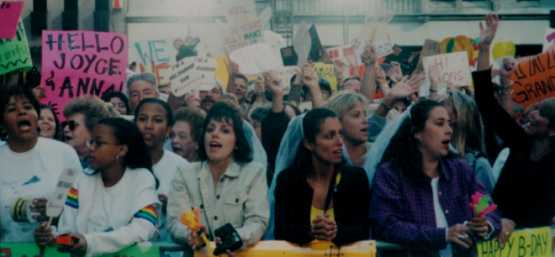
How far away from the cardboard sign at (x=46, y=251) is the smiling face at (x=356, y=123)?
1901 millimetres

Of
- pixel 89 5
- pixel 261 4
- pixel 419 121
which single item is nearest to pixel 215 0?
pixel 261 4

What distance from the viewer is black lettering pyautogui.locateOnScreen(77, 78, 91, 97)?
972cm

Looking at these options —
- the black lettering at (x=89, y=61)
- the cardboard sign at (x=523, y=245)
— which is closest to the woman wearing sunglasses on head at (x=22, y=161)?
the cardboard sign at (x=523, y=245)

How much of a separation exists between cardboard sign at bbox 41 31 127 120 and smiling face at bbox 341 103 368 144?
322 cm

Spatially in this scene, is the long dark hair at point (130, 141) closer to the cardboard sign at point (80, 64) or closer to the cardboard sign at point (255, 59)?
the cardboard sign at point (80, 64)

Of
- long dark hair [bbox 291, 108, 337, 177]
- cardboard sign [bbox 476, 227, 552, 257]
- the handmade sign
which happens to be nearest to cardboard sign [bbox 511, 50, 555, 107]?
cardboard sign [bbox 476, 227, 552, 257]

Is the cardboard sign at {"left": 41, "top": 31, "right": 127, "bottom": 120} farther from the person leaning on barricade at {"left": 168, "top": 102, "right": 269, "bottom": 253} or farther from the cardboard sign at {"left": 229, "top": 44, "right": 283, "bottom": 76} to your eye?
the person leaning on barricade at {"left": 168, "top": 102, "right": 269, "bottom": 253}

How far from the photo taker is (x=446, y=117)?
262 inches

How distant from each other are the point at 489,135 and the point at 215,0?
Answer: 2518 cm

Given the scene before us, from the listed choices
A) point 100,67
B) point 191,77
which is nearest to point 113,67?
point 100,67

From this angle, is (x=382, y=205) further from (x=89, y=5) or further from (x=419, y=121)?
(x=89, y=5)

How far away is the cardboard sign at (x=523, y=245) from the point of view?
6258 mm

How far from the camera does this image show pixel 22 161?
20.7ft

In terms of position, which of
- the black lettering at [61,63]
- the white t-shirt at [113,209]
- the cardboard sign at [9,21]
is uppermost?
the cardboard sign at [9,21]
